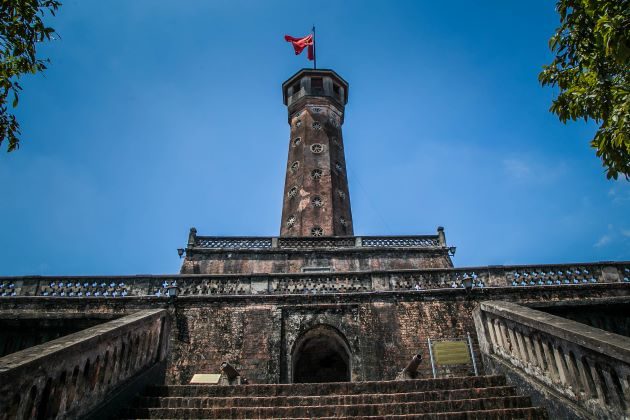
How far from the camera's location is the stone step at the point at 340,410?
6.43 m

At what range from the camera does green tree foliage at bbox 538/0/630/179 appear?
16.8 feet

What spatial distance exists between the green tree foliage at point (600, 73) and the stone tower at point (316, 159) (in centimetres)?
1494

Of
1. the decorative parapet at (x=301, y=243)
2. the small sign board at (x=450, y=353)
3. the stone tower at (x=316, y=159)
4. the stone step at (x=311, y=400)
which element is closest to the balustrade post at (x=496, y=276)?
the small sign board at (x=450, y=353)

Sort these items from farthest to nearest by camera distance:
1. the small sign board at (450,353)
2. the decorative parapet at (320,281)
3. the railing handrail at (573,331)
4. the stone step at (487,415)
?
the decorative parapet at (320,281), the small sign board at (450,353), the stone step at (487,415), the railing handrail at (573,331)

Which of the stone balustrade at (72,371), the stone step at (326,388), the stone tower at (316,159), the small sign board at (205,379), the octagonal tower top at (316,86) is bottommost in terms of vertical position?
the stone step at (326,388)

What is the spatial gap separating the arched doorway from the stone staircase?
3.91m

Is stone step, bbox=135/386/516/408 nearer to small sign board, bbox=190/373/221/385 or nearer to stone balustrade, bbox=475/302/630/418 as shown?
stone balustrade, bbox=475/302/630/418

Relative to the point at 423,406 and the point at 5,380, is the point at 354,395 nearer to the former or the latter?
the point at 423,406

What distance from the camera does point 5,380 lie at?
14.9ft

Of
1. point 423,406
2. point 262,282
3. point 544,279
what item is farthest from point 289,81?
point 423,406

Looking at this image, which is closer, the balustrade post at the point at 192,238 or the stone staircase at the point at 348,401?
the stone staircase at the point at 348,401

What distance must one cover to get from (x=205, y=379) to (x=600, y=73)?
1039cm

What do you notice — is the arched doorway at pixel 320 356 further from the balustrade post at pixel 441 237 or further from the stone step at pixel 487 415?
the balustrade post at pixel 441 237

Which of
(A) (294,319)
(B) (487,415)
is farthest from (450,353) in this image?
(B) (487,415)
